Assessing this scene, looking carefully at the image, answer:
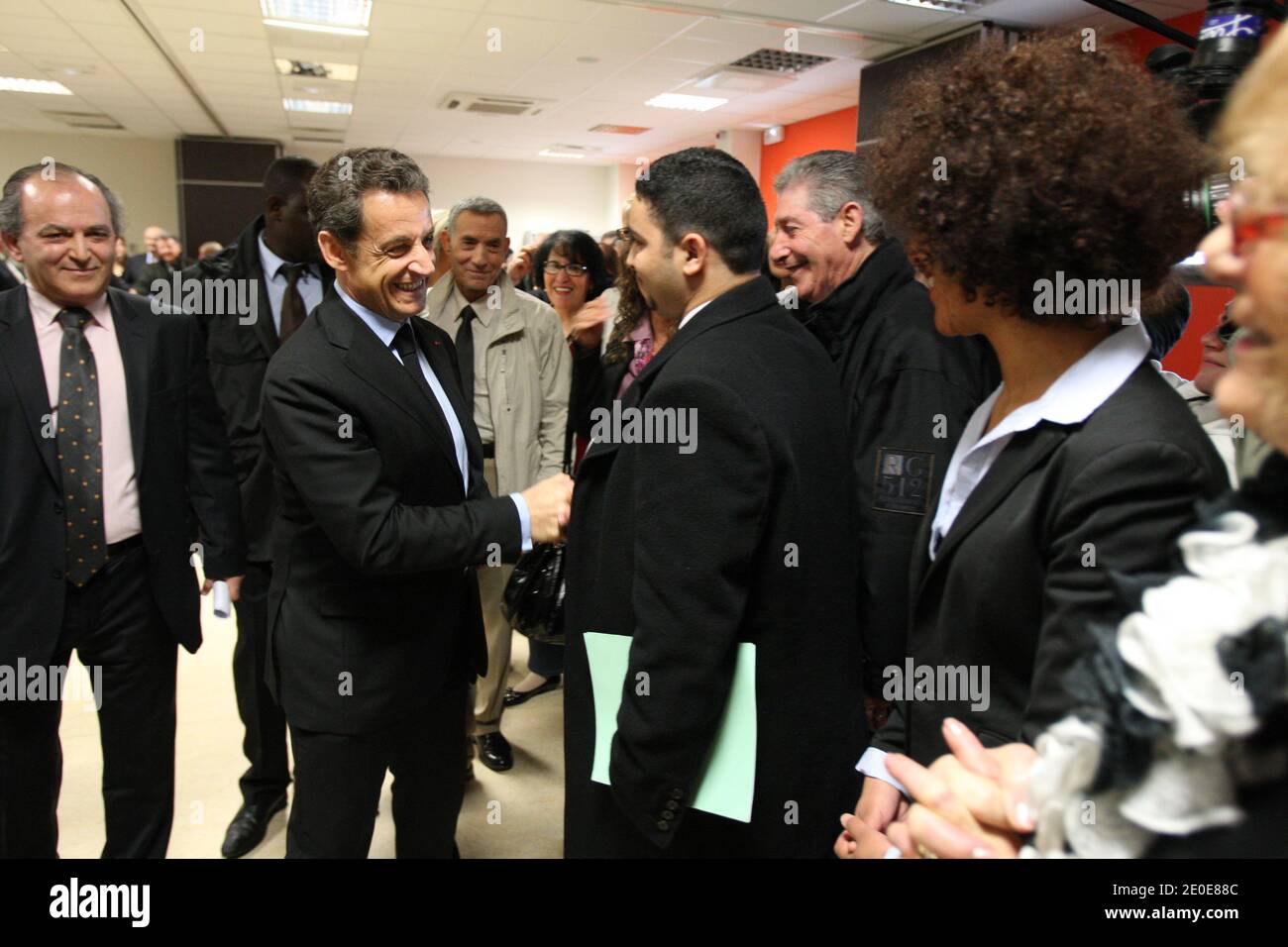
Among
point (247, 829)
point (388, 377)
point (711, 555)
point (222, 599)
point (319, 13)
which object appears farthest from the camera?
point (319, 13)

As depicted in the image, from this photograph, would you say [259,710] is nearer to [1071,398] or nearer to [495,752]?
[495,752]

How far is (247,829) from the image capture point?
240 centimetres

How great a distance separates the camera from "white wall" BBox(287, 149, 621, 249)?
14.5m

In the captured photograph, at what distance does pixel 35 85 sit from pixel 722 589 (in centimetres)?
1130

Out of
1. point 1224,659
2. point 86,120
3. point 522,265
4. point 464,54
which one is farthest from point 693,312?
point 86,120

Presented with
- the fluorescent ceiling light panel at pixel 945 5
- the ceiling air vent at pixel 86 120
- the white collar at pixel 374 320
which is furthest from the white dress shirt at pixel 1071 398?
the ceiling air vent at pixel 86 120

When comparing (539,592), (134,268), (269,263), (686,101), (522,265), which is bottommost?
(539,592)

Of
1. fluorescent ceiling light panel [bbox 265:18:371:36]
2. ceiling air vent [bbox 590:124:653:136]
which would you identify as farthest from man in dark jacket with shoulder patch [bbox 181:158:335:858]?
ceiling air vent [bbox 590:124:653:136]

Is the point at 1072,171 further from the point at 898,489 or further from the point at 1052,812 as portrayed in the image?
the point at 898,489

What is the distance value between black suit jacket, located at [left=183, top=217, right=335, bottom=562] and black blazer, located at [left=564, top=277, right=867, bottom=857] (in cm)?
142

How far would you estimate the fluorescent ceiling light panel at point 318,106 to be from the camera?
9.73m

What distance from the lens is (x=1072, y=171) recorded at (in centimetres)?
90

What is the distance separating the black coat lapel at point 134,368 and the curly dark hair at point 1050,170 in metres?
1.74
